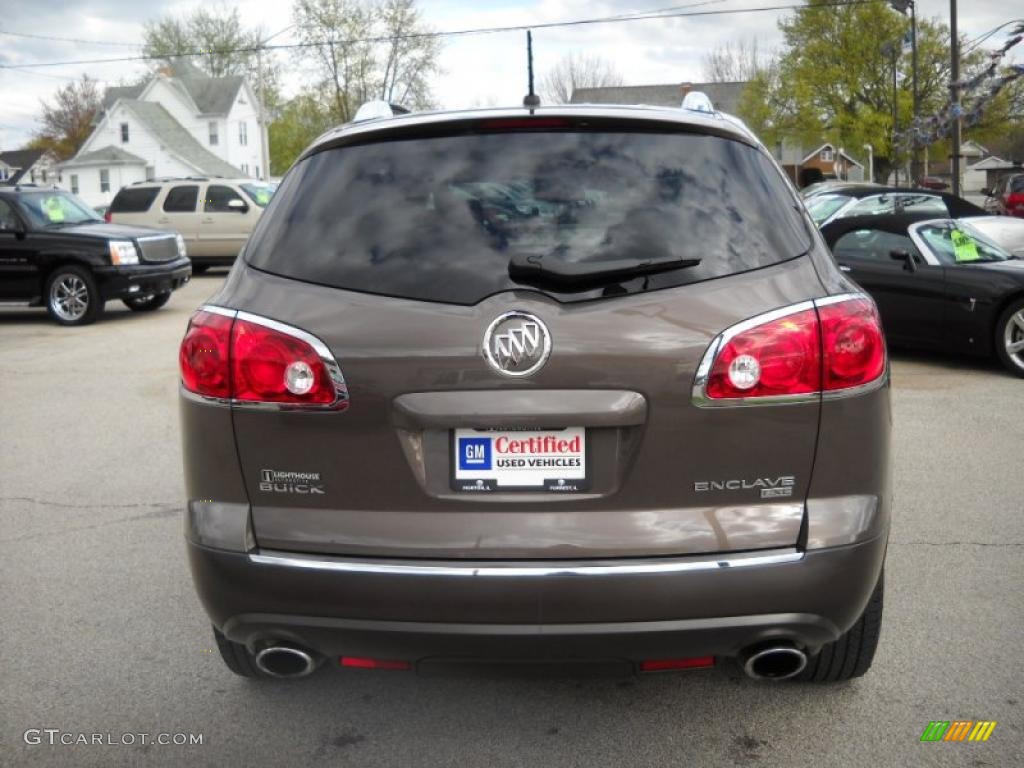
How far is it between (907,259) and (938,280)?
38cm

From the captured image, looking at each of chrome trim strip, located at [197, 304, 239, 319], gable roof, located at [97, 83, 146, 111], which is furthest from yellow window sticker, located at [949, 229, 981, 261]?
gable roof, located at [97, 83, 146, 111]

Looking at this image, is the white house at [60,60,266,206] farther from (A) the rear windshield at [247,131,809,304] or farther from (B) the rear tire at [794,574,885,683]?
(B) the rear tire at [794,574,885,683]

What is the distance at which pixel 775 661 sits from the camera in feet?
10.00

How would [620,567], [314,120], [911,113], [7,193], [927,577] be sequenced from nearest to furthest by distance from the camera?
[620,567] < [927,577] < [7,193] < [911,113] < [314,120]

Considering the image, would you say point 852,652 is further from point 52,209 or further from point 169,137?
point 169,137

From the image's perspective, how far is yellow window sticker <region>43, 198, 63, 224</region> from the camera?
15.7 m

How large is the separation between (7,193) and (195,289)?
18.8 feet

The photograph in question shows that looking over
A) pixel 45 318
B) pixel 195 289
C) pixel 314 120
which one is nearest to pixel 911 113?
pixel 314 120

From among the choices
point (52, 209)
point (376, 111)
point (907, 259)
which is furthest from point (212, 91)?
point (376, 111)

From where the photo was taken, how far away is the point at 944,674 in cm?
373

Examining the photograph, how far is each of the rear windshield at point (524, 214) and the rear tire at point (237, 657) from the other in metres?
1.21

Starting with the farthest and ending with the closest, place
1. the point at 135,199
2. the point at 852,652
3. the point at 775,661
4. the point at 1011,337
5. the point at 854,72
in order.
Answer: the point at 854,72
the point at 135,199
the point at 1011,337
the point at 852,652
the point at 775,661

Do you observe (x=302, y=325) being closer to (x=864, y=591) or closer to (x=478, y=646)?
(x=478, y=646)

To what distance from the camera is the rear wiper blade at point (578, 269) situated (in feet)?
9.27
